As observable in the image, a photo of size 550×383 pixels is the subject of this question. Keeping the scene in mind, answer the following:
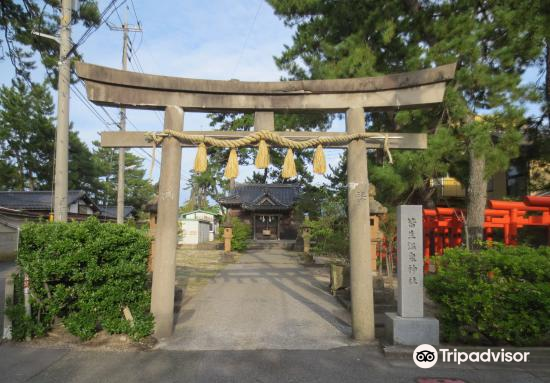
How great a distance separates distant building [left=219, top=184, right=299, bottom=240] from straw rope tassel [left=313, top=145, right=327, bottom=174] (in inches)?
983

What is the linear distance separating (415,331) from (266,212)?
2759 centimetres

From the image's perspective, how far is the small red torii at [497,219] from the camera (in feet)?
34.2

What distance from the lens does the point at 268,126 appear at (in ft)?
21.0

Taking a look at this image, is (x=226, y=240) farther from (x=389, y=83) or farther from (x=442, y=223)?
(x=389, y=83)

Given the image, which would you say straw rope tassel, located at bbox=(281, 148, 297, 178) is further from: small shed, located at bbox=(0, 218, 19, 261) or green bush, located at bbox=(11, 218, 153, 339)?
small shed, located at bbox=(0, 218, 19, 261)

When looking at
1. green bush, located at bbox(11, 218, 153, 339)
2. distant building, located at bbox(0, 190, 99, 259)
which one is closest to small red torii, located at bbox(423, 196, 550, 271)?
green bush, located at bbox(11, 218, 153, 339)

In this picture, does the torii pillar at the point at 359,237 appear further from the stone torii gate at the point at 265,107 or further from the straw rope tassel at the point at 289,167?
the straw rope tassel at the point at 289,167

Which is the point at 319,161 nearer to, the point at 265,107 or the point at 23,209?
the point at 265,107

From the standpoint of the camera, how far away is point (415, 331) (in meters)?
5.22

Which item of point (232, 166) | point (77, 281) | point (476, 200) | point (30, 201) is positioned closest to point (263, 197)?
point (30, 201)

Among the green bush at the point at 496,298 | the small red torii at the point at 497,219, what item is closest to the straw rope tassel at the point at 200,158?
the green bush at the point at 496,298

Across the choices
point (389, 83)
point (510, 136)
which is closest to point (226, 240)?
point (510, 136)

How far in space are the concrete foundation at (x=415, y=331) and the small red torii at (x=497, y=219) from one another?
295cm

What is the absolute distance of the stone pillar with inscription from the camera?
206 inches
